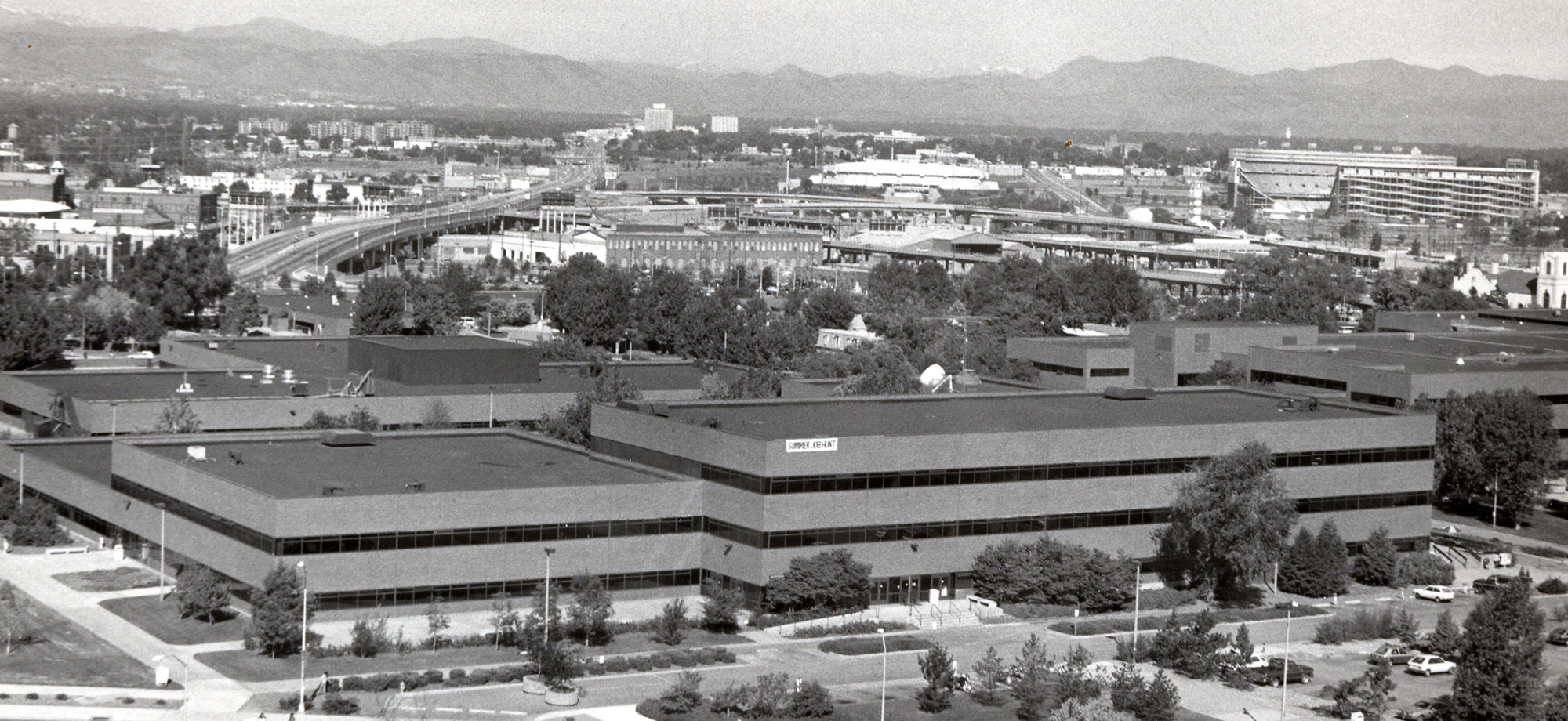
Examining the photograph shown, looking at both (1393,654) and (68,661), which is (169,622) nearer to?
(68,661)

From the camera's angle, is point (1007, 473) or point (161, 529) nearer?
point (161, 529)

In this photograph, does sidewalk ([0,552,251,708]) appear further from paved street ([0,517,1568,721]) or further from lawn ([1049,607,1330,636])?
lawn ([1049,607,1330,636])

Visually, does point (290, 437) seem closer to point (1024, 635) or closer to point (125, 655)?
point (125, 655)

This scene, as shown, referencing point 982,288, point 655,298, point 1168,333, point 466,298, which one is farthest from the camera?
point 982,288

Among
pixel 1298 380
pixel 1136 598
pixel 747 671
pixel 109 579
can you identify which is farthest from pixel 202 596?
pixel 1298 380

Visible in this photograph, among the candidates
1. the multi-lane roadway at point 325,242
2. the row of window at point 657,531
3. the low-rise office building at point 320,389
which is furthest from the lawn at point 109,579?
the multi-lane roadway at point 325,242

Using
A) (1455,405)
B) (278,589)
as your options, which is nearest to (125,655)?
(278,589)
